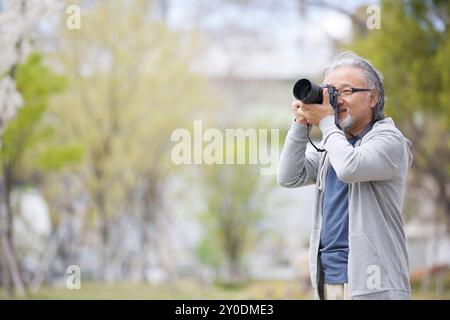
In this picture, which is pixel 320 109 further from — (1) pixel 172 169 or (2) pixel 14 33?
(1) pixel 172 169

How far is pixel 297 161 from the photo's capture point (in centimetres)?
139

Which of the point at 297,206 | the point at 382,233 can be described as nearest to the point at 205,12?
the point at 297,206

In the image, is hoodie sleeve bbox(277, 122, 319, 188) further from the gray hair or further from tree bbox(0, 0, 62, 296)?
tree bbox(0, 0, 62, 296)

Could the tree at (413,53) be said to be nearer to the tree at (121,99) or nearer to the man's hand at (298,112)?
the tree at (121,99)

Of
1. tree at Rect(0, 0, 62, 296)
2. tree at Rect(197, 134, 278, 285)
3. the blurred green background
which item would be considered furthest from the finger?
tree at Rect(197, 134, 278, 285)

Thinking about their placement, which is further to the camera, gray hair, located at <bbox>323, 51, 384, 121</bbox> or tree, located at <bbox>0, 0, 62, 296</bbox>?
tree, located at <bbox>0, 0, 62, 296</bbox>

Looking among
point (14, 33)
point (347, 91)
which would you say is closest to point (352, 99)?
point (347, 91)

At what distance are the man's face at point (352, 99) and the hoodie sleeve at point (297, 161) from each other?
0.24ft

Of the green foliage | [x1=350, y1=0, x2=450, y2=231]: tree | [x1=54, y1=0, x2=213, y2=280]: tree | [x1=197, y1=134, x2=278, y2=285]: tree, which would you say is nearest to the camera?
[x1=350, y1=0, x2=450, y2=231]: tree

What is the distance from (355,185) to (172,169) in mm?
8981

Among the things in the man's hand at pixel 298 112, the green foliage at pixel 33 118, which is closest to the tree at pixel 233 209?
the green foliage at pixel 33 118

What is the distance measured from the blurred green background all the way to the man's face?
6.31 meters

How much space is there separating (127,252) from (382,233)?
9.39 m

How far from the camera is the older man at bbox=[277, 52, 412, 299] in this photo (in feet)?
4.09
